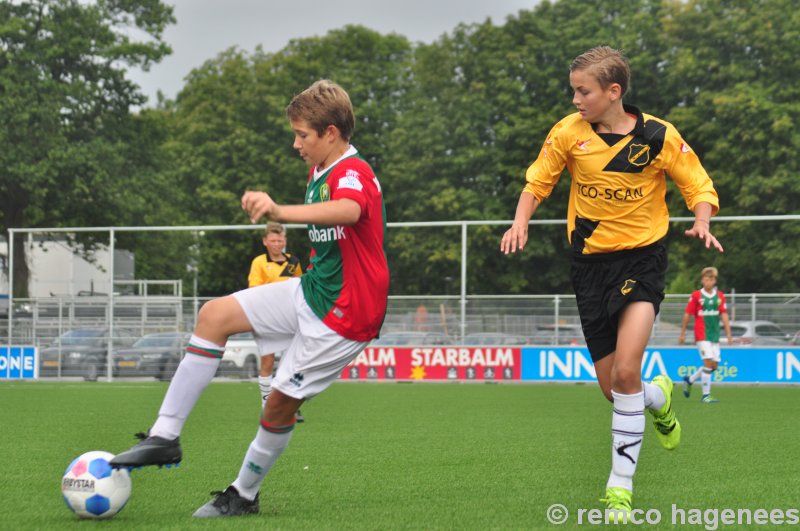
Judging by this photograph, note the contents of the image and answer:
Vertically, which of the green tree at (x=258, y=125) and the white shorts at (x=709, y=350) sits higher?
the green tree at (x=258, y=125)

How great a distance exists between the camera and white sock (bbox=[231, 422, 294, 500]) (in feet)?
18.0

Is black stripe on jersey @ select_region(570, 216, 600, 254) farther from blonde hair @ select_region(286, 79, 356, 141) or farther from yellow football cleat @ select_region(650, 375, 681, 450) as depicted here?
blonde hair @ select_region(286, 79, 356, 141)

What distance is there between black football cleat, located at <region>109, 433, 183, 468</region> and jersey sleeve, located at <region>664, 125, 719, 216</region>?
2978 millimetres

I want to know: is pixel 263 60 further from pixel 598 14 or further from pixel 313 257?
pixel 313 257

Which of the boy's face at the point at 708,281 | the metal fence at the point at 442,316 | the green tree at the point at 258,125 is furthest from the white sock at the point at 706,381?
the green tree at the point at 258,125

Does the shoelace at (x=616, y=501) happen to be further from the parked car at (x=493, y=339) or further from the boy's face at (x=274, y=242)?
the parked car at (x=493, y=339)

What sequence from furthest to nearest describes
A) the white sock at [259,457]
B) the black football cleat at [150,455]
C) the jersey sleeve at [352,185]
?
the white sock at [259,457] → the jersey sleeve at [352,185] → the black football cleat at [150,455]

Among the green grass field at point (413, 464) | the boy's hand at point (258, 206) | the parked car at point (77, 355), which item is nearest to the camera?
the boy's hand at point (258, 206)

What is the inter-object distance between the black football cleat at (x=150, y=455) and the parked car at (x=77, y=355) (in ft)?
64.6

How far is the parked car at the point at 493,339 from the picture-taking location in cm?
2277

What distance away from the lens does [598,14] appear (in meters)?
44.7

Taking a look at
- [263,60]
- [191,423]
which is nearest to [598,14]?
[263,60]

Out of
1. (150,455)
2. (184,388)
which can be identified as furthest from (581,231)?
(150,455)

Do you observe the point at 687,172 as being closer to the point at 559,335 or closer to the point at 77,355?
the point at 559,335
